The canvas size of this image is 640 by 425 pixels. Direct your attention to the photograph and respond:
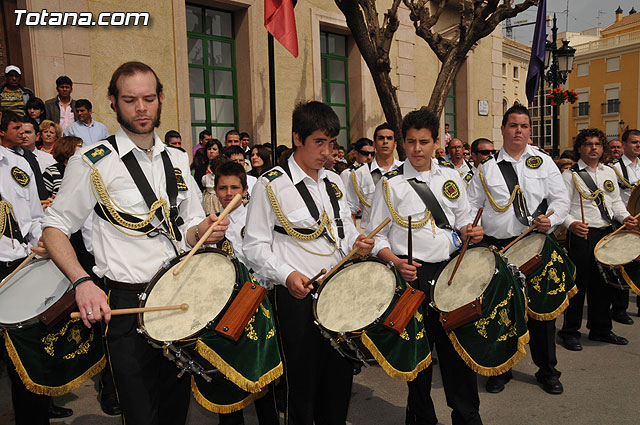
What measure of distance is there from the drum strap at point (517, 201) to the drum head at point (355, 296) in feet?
6.31

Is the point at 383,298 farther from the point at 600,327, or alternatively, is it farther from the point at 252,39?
the point at 252,39

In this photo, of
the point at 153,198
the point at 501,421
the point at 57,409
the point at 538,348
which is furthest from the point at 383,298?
the point at 57,409

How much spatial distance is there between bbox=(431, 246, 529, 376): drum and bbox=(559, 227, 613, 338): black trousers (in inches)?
96.0

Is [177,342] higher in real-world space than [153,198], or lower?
lower

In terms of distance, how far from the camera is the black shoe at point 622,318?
242 inches

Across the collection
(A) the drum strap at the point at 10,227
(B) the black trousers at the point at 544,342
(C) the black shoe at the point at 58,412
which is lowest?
(C) the black shoe at the point at 58,412

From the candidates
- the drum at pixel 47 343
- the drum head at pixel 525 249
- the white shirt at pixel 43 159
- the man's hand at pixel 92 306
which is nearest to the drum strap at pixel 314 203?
the man's hand at pixel 92 306

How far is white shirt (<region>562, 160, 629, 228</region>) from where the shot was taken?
18.4 feet

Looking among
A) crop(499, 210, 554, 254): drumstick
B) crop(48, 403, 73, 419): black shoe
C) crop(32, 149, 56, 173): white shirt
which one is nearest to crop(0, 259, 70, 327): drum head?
crop(48, 403, 73, 419): black shoe

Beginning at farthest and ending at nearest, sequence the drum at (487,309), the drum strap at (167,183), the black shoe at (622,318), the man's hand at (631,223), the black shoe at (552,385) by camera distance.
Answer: the black shoe at (622,318)
the man's hand at (631,223)
the black shoe at (552,385)
the drum at (487,309)
the drum strap at (167,183)

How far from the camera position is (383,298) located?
9.40ft

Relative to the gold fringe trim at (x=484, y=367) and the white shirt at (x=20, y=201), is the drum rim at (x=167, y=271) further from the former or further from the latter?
the white shirt at (x=20, y=201)

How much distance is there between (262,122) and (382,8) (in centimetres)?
519

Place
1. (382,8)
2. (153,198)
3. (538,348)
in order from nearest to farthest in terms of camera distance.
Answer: (153,198) < (538,348) < (382,8)
